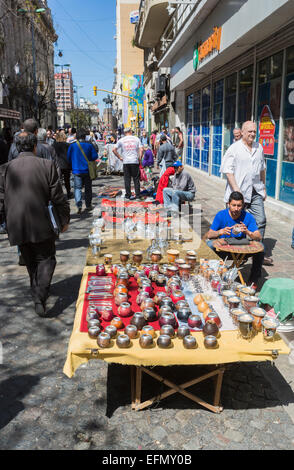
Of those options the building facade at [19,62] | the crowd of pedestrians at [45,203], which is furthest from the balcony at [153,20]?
the crowd of pedestrians at [45,203]

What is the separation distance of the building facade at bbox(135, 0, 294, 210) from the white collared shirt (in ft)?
10.3

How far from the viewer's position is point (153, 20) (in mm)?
25500

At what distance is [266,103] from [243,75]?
2432mm

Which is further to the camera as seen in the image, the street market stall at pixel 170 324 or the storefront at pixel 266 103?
the storefront at pixel 266 103

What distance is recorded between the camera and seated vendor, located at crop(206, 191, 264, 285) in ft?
16.1

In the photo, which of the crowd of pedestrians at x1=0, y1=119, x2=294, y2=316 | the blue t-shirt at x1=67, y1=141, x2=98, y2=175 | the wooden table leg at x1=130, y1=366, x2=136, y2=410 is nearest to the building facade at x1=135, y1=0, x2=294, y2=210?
the crowd of pedestrians at x1=0, y1=119, x2=294, y2=316

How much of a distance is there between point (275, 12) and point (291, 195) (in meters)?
3.68

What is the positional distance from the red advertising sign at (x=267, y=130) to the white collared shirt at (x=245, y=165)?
14.9ft

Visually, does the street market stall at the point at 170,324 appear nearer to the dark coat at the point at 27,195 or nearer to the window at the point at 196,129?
the dark coat at the point at 27,195

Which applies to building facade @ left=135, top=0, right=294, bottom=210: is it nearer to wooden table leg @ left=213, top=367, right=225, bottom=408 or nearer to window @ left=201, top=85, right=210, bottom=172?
window @ left=201, top=85, right=210, bottom=172

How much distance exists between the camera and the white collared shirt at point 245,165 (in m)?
5.75

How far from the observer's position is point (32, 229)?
14.6 feet

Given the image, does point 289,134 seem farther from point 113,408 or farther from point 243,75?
point 113,408

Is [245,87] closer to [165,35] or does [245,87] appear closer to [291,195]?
[291,195]
